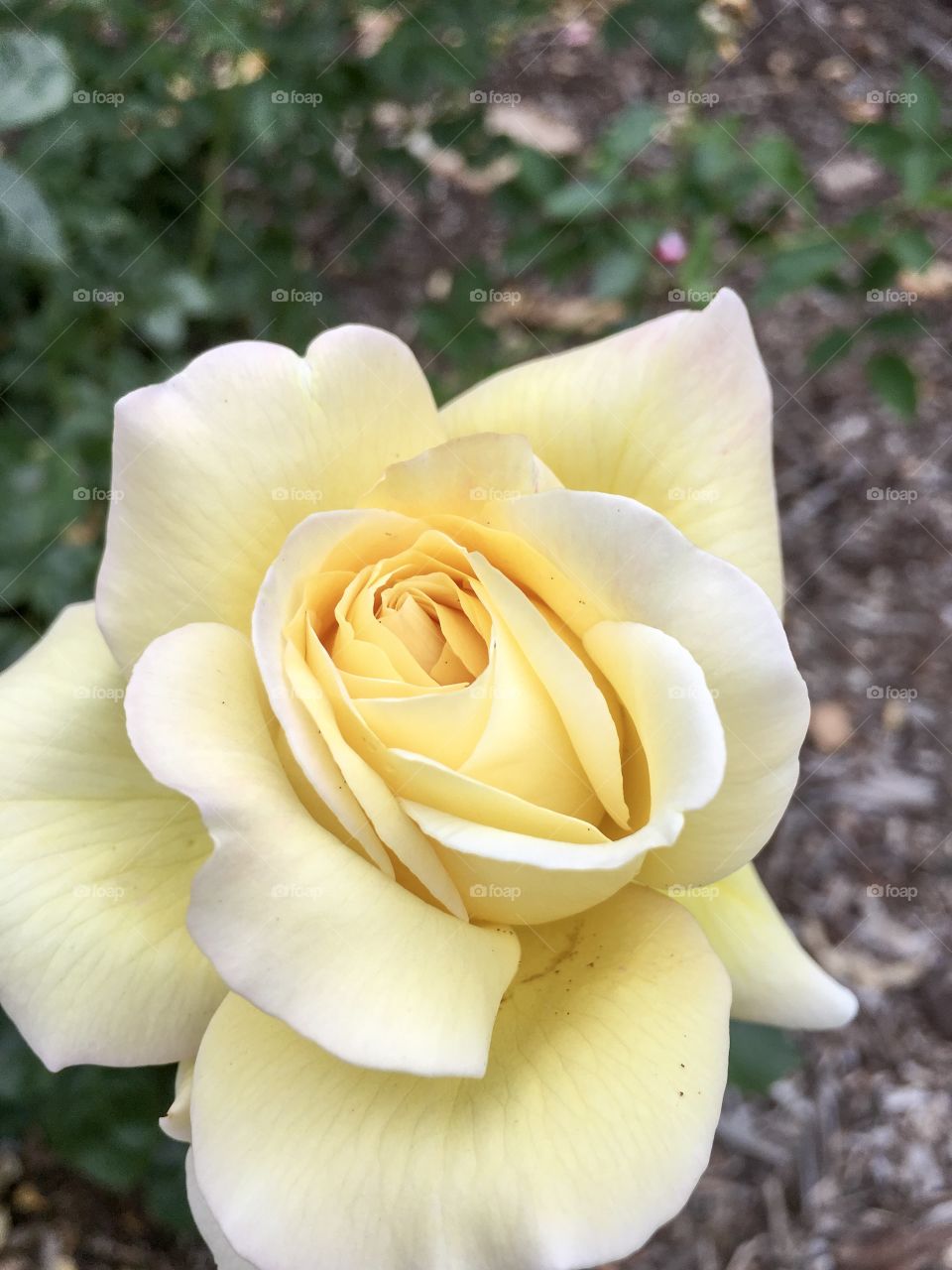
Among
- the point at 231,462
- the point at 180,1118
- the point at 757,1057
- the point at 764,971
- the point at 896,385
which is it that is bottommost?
the point at 757,1057

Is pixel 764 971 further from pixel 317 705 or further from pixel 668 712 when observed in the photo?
pixel 317 705

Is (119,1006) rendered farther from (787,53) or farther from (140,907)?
(787,53)

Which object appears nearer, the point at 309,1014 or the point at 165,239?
the point at 309,1014

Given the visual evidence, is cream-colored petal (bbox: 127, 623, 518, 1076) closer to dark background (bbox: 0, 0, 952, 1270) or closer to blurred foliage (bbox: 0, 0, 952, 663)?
dark background (bbox: 0, 0, 952, 1270)

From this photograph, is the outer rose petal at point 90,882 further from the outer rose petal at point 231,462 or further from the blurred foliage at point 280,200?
the blurred foliage at point 280,200

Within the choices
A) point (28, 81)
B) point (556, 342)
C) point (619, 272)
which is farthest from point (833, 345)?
point (28, 81)

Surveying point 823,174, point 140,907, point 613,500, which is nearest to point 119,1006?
point 140,907

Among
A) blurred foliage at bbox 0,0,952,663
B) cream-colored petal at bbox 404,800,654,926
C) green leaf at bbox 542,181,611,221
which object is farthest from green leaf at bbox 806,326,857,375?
cream-colored petal at bbox 404,800,654,926
